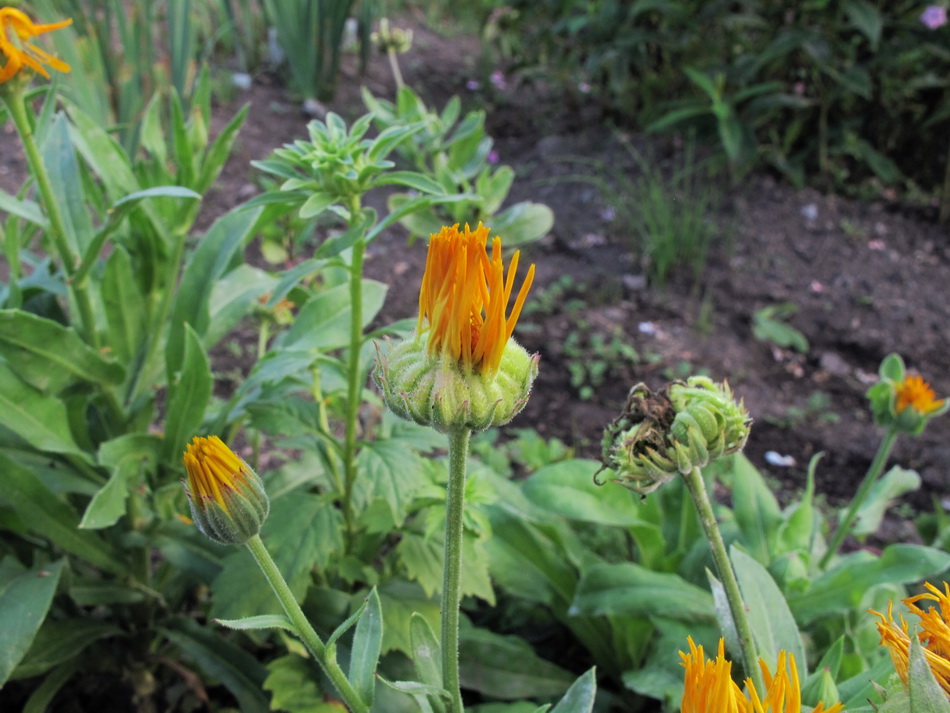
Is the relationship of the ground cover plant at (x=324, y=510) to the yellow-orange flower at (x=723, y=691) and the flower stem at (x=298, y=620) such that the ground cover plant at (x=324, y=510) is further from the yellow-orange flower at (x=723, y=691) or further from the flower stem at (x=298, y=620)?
the yellow-orange flower at (x=723, y=691)

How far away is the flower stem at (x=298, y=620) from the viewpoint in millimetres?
887

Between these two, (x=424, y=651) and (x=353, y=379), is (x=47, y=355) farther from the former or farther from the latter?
(x=424, y=651)

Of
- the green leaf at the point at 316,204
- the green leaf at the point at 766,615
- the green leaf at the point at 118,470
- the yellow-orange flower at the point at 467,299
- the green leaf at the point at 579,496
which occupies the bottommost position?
the green leaf at the point at 579,496

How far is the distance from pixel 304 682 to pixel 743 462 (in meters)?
1.10

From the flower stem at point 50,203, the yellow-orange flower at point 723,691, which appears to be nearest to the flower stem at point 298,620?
the yellow-orange flower at point 723,691

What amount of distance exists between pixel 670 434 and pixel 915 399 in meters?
0.94

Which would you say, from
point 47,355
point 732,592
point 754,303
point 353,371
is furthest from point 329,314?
point 754,303

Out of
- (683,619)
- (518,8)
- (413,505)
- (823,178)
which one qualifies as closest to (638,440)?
(413,505)

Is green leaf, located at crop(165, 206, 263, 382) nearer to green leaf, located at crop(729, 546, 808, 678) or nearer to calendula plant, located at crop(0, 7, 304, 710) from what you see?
calendula plant, located at crop(0, 7, 304, 710)

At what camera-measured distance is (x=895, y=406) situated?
5.66 ft

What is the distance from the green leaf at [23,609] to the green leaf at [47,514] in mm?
69

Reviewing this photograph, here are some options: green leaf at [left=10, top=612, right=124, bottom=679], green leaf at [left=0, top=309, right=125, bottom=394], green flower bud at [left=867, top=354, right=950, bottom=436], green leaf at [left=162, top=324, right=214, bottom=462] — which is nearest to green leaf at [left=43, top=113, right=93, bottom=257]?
green leaf at [left=0, top=309, right=125, bottom=394]

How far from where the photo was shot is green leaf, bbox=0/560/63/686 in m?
1.33

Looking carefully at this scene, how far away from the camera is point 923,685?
2.20 ft
